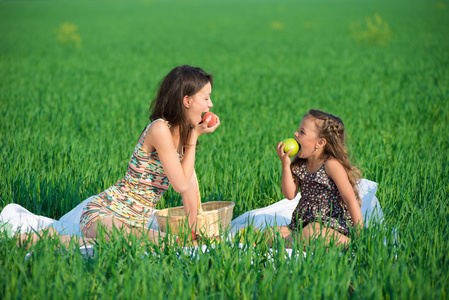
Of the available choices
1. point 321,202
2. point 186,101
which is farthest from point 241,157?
point 186,101

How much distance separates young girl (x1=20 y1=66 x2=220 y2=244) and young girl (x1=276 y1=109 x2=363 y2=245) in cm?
55

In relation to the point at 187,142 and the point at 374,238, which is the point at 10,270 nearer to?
the point at 187,142

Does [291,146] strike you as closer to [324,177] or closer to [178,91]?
[324,177]

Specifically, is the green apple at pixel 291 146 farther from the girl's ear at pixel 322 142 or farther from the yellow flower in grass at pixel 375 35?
the yellow flower in grass at pixel 375 35

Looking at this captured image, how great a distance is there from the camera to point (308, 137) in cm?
291

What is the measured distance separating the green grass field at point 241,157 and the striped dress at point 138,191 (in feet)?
1.27

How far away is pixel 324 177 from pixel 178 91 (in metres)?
1.01

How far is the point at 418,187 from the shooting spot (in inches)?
145

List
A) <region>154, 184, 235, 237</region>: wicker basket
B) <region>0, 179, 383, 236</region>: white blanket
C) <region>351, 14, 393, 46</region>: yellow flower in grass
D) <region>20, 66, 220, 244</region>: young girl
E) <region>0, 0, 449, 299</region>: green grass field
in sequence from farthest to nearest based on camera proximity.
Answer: <region>351, 14, 393, 46</region>: yellow flower in grass
<region>0, 179, 383, 236</region>: white blanket
<region>154, 184, 235, 237</region>: wicker basket
<region>20, 66, 220, 244</region>: young girl
<region>0, 0, 449, 299</region>: green grass field

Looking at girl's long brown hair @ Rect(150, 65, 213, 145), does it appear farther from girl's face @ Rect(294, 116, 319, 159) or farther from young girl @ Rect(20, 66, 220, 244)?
girl's face @ Rect(294, 116, 319, 159)

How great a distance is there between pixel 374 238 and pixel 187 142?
1191 millimetres

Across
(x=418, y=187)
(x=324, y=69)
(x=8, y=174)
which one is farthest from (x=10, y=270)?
(x=324, y=69)

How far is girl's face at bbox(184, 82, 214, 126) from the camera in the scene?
2.85 metres

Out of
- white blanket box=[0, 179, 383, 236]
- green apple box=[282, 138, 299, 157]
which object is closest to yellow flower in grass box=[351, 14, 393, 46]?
white blanket box=[0, 179, 383, 236]
